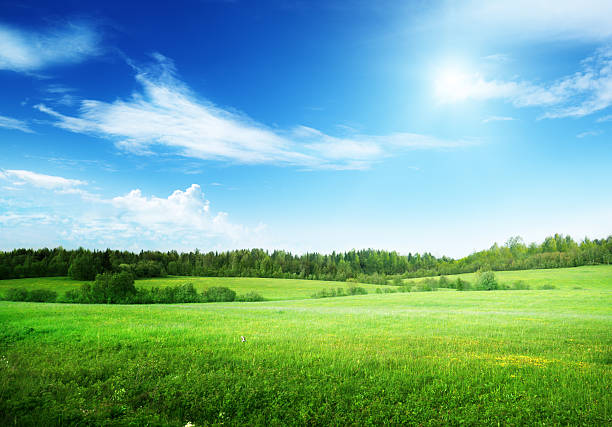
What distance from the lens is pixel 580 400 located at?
9188 millimetres

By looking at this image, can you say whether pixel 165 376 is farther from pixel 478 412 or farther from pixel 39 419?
A: pixel 478 412

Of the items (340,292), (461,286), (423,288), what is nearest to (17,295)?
(340,292)

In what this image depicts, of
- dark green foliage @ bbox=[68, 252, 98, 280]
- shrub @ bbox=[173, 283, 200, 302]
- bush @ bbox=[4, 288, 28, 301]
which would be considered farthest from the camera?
dark green foliage @ bbox=[68, 252, 98, 280]

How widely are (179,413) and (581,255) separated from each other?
155611 mm

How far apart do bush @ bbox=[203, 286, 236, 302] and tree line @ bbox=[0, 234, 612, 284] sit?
39.1 meters

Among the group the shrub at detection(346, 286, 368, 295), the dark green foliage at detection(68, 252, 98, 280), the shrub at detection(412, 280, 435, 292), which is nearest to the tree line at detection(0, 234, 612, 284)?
the dark green foliage at detection(68, 252, 98, 280)

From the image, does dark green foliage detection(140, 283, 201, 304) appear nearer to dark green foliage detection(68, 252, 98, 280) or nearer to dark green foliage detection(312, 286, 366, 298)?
dark green foliage detection(312, 286, 366, 298)

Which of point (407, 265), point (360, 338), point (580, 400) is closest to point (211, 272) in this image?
point (407, 265)

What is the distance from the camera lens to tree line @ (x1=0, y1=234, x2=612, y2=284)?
10506 centimetres

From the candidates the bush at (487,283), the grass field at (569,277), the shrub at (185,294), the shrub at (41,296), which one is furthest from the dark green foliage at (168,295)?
the grass field at (569,277)

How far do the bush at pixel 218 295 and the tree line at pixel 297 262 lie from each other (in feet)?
128

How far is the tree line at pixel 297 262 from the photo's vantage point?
345 ft

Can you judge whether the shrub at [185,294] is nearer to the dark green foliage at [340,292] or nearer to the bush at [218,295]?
the bush at [218,295]

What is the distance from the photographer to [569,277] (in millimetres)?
102562
